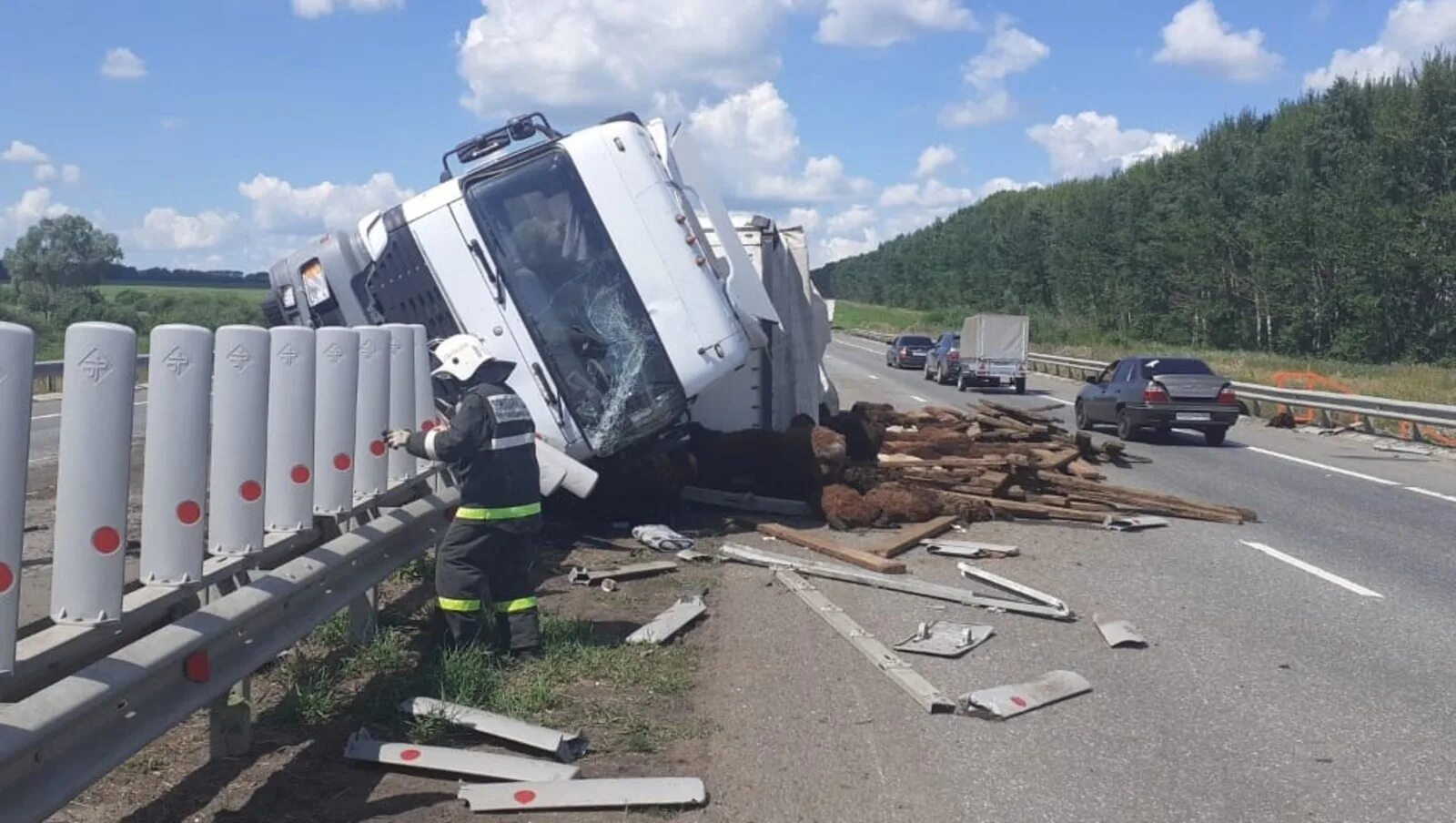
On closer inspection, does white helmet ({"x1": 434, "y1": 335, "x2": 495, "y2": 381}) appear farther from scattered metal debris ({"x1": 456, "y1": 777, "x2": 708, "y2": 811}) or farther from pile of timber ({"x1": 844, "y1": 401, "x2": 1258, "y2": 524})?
pile of timber ({"x1": 844, "y1": 401, "x2": 1258, "y2": 524})

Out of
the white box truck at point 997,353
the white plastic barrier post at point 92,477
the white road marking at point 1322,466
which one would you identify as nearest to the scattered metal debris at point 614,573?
the white plastic barrier post at point 92,477

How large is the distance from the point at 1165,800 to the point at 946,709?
138cm

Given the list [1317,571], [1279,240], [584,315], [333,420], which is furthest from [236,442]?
[1279,240]

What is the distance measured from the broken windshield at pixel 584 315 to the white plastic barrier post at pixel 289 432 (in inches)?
161

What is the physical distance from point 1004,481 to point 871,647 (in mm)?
6222

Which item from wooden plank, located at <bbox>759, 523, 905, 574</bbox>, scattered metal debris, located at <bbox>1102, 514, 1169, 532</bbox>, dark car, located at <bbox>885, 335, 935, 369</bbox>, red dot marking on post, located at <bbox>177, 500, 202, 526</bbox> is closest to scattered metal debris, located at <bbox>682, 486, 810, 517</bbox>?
wooden plank, located at <bbox>759, 523, 905, 574</bbox>

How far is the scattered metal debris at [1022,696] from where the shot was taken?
655 centimetres

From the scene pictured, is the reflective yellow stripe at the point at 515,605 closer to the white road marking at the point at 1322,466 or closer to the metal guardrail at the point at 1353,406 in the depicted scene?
the white road marking at the point at 1322,466

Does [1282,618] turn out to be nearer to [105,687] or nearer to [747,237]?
[747,237]

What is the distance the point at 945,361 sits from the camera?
1714 inches

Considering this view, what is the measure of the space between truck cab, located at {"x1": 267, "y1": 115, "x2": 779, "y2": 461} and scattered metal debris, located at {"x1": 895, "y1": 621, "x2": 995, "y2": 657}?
2861 millimetres

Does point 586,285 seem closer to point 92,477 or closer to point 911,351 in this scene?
point 92,477

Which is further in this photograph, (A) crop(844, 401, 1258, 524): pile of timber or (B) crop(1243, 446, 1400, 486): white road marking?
(B) crop(1243, 446, 1400, 486): white road marking

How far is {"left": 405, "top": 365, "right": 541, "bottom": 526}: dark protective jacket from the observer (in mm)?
7000
